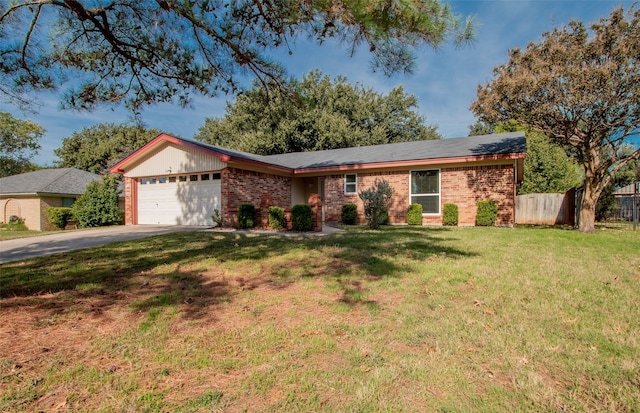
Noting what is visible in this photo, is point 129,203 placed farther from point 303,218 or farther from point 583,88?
point 583,88

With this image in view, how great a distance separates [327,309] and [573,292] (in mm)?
3119

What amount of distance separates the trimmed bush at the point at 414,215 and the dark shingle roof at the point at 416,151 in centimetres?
197

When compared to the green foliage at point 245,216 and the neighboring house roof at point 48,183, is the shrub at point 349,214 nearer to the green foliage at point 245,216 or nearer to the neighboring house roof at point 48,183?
the green foliage at point 245,216

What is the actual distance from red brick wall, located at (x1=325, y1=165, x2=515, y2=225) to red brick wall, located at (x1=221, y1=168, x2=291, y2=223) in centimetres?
277

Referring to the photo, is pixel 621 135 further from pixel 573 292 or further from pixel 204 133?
pixel 204 133

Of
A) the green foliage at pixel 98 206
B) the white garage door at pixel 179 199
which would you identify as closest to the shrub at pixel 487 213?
the white garage door at pixel 179 199

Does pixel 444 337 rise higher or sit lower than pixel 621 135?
lower

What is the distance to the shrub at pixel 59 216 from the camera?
56.8 feet

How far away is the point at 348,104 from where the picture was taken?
29656 mm

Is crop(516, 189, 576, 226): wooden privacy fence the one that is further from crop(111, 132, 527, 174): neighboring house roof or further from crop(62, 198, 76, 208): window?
crop(62, 198, 76, 208): window

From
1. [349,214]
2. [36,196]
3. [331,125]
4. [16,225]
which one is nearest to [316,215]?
[349,214]

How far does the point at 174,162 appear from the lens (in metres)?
14.4

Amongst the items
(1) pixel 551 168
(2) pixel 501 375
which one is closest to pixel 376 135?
(1) pixel 551 168

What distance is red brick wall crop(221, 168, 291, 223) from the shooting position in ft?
42.3
